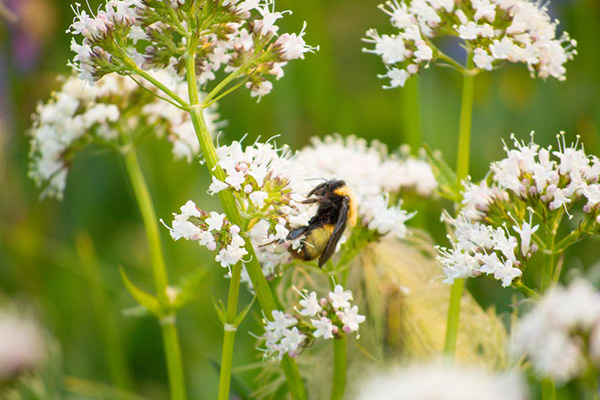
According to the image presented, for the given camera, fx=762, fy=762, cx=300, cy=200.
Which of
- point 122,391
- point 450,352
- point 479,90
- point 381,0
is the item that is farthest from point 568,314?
point 381,0

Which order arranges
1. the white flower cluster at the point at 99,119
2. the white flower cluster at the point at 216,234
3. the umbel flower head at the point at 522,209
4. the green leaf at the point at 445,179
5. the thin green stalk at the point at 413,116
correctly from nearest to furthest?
the white flower cluster at the point at 216,234
the umbel flower head at the point at 522,209
the green leaf at the point at 445,179
the white flower cluster at the point at 99,119
the thin green stalk at the point at 413,116

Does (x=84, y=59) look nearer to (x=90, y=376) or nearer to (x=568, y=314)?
(x=568, y=314)

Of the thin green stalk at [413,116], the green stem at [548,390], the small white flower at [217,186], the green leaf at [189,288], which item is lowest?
the green stem at [548,390]

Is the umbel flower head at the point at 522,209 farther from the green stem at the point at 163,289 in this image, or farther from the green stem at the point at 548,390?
the green stem at the point at 163,289

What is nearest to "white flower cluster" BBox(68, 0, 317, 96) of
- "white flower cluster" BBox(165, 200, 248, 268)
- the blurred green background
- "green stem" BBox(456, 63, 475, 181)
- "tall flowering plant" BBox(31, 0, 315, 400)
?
"tall flowering plant" BBox(31, 0, 315, 400)

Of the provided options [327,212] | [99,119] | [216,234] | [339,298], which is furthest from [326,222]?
[99,119]

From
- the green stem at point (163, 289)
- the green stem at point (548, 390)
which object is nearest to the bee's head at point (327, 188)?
the green stem at point (163, 289)
